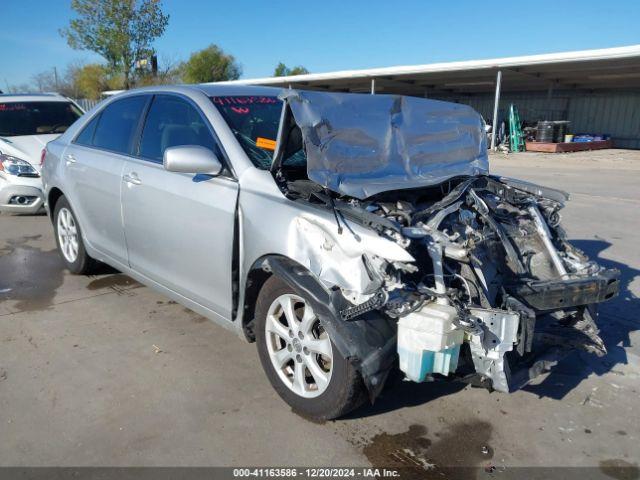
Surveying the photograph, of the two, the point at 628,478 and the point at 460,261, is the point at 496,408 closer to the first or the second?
the point at 628,478

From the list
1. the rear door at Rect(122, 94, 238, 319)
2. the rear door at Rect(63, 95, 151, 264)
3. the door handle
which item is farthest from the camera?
the rear door at Rect(63, 95, 151, 264)

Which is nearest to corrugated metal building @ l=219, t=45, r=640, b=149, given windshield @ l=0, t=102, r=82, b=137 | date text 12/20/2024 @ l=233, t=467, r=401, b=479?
windshield @ l=0, t=102, r=82, b=137

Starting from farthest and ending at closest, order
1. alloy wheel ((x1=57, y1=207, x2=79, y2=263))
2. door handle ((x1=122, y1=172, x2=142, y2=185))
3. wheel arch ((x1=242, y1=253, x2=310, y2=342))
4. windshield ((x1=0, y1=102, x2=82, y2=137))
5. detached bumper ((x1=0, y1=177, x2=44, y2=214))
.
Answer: windshield ((x1=0, y1=102, x2=82, y2=137))
detached bumper ((x1=0, y1=177, x2=44, y2=214))
alloy wheel ((x1=57, y1=207, x2=79, y2=263))
door handle ((x1=122, y1=172, x2=142, y2=185))
wheel arch ((x1=242, y1=253, x2=310, y2=342))

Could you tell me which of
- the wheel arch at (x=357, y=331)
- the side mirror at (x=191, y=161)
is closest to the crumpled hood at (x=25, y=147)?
the side mirror at (x=191, y=161)

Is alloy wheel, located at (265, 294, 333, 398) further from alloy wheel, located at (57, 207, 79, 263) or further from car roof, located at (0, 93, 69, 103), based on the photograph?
Answer: car roof, located at (0, 93, 69, 103)

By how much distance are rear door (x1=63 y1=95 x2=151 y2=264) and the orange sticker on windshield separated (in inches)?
51.4

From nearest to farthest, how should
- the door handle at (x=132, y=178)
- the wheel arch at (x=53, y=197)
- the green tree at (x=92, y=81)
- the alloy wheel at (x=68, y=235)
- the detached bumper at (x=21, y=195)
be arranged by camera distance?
the door handle at (x=132, y=178) < the alloy wheel at (x=68, y=235) < the wheel arch at (x=53, y=197) < the detached bumper at (x=21, y=195) < the green tree at (x=92, y=81)

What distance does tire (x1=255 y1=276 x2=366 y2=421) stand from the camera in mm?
2654

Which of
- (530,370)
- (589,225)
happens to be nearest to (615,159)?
(589,225)

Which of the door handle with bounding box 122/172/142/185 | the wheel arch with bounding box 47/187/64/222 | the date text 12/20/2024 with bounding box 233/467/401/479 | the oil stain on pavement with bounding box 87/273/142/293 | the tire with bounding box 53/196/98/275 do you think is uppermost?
the door handle with bounding box 122/172/142/185

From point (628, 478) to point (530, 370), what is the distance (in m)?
0.65

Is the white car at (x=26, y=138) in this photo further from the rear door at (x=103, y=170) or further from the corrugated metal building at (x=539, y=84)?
the corrugated metal building at (x=539, y=84)

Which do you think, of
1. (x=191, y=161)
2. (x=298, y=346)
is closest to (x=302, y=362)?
(x=298, y=346)

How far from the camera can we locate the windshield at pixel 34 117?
27.6 feet
